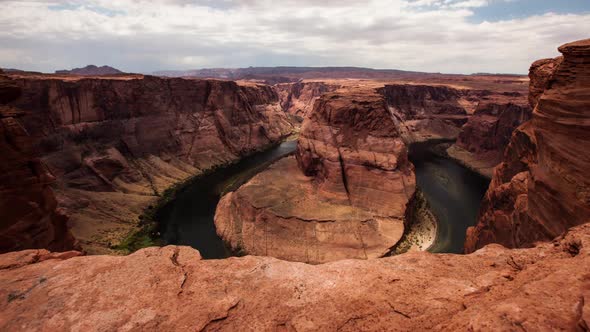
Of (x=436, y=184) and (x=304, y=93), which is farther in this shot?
→ (x=304, y=93)

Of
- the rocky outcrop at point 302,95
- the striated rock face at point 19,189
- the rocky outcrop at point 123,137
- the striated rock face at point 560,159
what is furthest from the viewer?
the rocky outcrop at point 302,95

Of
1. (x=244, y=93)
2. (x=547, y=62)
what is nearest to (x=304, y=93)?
(x=244, y=93)

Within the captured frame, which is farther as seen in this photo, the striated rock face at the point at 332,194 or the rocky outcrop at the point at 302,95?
the rocky outcrop at the point at 302,95

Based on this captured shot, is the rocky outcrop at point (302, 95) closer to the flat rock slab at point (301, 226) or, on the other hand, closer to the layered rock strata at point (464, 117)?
the layered rock strata at point (464, 117)

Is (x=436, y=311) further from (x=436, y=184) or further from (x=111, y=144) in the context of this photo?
(x=111, y=144)

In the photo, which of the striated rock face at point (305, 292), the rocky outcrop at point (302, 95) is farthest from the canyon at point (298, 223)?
the rocky outcrop at point (302, 95)

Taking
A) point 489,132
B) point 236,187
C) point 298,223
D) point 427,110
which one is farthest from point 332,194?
point 427,110

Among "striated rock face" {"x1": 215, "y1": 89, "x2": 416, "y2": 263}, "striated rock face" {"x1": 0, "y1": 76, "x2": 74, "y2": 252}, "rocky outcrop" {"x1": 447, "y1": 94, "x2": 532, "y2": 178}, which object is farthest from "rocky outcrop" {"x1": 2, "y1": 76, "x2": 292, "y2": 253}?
"rocky outcrop" {"x1": 447, "y1": 94, "x2": 532, "y2": 178}

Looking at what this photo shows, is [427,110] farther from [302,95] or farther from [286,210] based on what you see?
[286,210]
